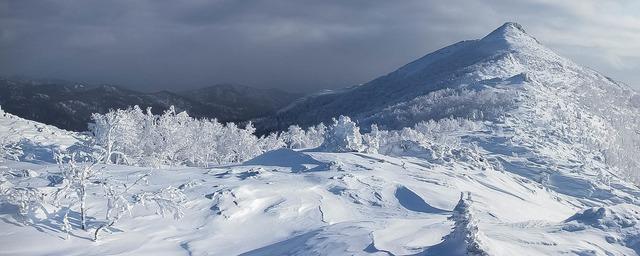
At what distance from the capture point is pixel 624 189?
12006 centimetres

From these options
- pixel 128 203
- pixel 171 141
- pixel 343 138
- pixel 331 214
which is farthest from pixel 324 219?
pixel 171 141

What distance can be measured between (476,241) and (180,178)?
25.8 metres

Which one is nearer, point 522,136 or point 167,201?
point 167,201

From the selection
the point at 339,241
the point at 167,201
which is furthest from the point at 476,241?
the point at 167,201

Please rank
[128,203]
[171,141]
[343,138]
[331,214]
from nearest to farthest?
[128,203] < [331,214] < [343,138] < [171,141]

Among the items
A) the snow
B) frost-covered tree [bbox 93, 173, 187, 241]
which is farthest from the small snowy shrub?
frost-covered tree [bbox 93, 173, 187, 241]

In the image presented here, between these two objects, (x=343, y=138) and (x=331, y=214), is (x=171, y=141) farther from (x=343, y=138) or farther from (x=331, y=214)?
(x=331, y=214)

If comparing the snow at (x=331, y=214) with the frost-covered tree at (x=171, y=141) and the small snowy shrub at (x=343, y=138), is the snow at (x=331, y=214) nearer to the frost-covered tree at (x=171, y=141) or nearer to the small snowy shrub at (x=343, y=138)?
the small snowy shrub at (x=343, y=138)

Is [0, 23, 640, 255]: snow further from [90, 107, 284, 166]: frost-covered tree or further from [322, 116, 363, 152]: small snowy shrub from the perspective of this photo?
[90, 107, 284, 166]: frost-covered tree

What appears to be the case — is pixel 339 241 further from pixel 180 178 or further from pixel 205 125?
pixel 205 125

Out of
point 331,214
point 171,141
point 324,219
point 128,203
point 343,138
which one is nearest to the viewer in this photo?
point 128,203

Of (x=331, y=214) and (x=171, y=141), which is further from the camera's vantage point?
(x=171, y=141)

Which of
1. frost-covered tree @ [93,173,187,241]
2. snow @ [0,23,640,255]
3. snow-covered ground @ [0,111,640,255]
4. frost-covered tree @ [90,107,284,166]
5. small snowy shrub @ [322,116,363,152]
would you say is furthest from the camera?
frost-covered tree @ [90,107,284,166]

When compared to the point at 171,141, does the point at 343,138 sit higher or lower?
lower
